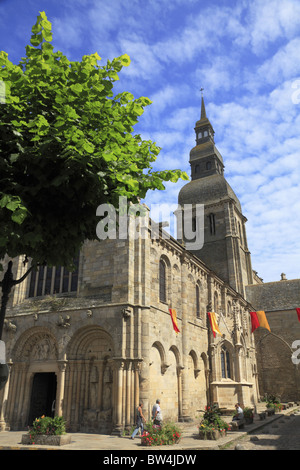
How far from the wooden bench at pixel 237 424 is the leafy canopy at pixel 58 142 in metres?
12.9

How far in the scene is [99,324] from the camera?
1627cm

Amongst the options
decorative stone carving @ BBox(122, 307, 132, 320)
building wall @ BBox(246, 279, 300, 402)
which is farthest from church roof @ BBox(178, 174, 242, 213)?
decorative stone carving @ BBox(122, 307, 132, 320)

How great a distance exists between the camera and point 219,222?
41.1 m

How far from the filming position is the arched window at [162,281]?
19.7 meters

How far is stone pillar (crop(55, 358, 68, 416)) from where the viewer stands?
15.8m

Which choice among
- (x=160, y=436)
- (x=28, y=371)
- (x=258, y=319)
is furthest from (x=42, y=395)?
(x=258, y=319)

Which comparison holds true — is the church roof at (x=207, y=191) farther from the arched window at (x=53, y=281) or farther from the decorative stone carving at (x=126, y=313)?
the decorative stone carving at (x=126, y=313)

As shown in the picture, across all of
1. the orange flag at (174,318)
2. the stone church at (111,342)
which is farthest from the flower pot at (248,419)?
the orange flag at (174,318)

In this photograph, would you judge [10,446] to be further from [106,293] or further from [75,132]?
[75,132]

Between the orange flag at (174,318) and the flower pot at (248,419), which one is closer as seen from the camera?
the flower pot at (248,419)

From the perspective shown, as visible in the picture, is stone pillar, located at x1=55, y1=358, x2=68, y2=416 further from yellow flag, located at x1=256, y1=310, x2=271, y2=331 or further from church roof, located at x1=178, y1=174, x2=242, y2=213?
church roof, located at x1=178, y1=174, x2=242, y2=213

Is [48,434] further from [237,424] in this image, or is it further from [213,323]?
[213,323]

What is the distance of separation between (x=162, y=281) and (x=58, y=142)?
14.9 metres
